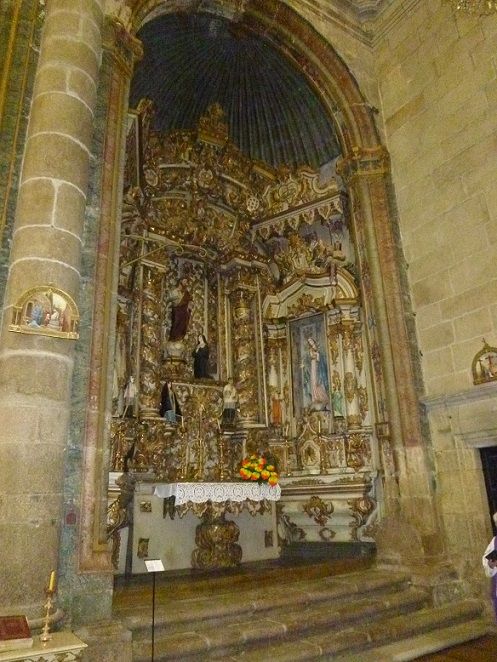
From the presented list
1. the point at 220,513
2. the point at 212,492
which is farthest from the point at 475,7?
the point at 220,513

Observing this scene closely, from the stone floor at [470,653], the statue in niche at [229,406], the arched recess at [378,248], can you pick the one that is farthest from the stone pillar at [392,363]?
the statue in niche at [229,406]

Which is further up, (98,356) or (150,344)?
(150,344)

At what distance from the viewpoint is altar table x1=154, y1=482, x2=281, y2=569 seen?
7.24 meters

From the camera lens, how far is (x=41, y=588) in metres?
3.96

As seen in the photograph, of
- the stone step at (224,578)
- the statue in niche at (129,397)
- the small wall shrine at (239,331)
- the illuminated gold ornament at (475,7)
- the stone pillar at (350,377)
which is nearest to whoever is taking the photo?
the stone step at (224,578)

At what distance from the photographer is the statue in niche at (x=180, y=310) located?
956 centimetres

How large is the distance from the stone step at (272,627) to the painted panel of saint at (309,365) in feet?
12.9

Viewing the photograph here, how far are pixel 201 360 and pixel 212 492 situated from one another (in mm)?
3057

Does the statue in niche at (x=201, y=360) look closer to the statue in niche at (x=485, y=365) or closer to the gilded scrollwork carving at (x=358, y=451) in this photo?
the gilded scrollwork carving at (x=358, y=451)

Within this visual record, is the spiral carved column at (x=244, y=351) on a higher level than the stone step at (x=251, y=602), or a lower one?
higher

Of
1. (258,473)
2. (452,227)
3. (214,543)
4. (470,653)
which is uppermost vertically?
(452,227)

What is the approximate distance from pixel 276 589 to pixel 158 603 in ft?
4.25

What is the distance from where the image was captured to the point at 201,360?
9.62 m

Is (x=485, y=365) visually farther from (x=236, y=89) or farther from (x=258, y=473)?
(x=236, y=89)
